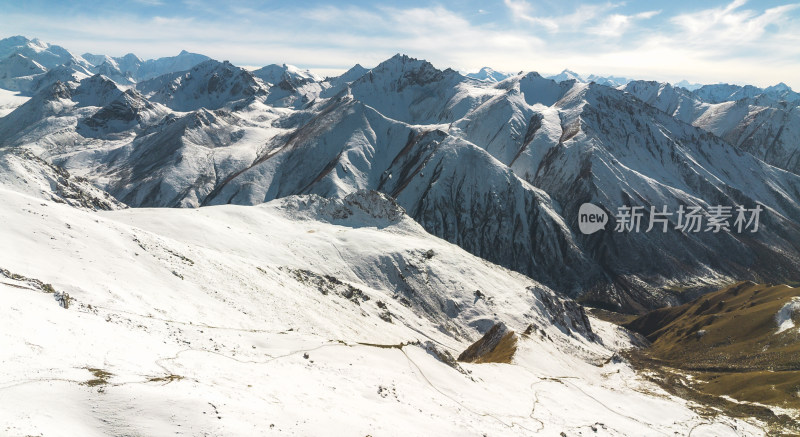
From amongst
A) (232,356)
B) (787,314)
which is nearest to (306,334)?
(232,356)

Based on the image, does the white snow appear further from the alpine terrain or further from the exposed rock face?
the exposed rock face

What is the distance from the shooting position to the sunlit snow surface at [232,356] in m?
18.2

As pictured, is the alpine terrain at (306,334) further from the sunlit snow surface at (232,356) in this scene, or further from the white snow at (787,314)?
the white snow at (787,314)

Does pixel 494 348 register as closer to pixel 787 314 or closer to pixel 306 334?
pixel 306 334

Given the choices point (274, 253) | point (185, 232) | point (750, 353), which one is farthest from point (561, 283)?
point (185, 232)

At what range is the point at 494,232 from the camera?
16650 centimetres

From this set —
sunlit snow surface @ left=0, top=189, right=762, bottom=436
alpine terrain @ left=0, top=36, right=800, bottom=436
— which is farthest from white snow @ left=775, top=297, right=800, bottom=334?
sunlit snow surface @ left=0, top=189, right=762, bottom=436

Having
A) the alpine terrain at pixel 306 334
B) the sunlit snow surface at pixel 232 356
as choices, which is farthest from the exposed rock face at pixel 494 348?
the sunlit snow surface at pixel 232 356

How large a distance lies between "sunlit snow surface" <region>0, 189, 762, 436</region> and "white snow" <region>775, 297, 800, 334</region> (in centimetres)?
4459

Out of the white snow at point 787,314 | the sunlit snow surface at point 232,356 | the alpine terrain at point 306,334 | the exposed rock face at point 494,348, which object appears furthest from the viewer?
the white snow at point 787,314

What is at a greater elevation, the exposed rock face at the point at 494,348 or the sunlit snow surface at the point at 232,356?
the sunlit snow surface at the point at 232,356

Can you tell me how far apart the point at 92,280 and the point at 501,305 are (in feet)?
223

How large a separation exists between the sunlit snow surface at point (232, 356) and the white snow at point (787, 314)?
146 ft

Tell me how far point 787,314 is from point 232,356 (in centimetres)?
11421
